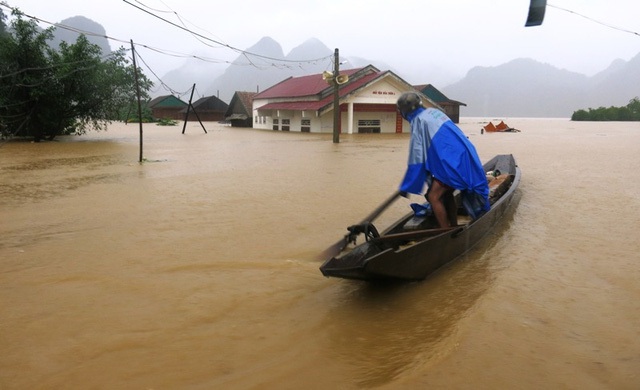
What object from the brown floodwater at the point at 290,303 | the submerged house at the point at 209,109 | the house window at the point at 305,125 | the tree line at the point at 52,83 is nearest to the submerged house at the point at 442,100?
the house window at the point at 305,125

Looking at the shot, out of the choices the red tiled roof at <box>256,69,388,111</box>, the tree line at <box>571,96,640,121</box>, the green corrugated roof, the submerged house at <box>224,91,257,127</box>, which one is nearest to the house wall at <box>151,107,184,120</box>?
the green corrugated roof

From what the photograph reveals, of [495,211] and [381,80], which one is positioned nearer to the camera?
[495,211]

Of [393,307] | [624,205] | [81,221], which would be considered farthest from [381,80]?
[393,307]

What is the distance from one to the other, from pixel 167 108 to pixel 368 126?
37.6m

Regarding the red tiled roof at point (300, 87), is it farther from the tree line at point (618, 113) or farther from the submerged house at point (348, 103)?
the tree line at point (618, 113)

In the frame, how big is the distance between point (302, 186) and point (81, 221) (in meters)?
4.19

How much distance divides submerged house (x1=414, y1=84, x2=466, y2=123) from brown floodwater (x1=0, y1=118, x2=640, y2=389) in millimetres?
A: 33571

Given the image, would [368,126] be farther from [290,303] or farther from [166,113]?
[166,113]

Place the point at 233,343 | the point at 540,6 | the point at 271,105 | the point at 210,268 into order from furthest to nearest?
the point at 271,105, the point at 540,6, the point at 210,268, the point at 233,343

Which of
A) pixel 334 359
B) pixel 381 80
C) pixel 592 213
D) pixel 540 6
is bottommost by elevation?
pixel 334 359

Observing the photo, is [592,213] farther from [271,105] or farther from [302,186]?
[271,105]

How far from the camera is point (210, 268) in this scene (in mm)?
4668

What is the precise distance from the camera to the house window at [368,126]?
2966 cm

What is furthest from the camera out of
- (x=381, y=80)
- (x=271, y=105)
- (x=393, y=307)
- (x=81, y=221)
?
(x=271, y=105)
